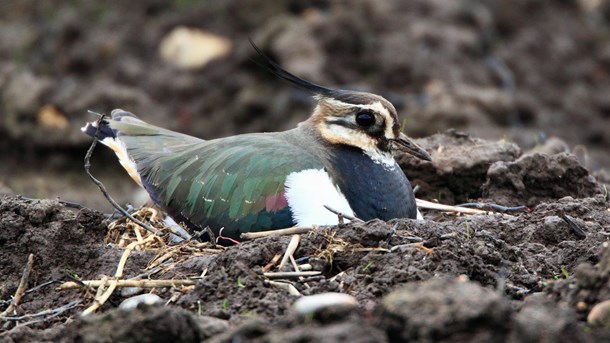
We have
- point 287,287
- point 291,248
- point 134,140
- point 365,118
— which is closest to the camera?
point 287,287

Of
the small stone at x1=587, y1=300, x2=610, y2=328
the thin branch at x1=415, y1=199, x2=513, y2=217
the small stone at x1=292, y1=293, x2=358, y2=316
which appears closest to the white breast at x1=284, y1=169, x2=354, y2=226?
the thin branch at x1=415, y1=199, x2=513, y2=217

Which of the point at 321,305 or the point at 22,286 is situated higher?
the point at 22,286

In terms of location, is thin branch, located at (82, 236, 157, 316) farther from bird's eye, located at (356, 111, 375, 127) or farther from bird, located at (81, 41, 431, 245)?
bird's eye, located at (356, 111, 375, 127)

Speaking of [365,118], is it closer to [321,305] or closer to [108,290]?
[108,290]

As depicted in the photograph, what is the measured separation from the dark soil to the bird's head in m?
0.59

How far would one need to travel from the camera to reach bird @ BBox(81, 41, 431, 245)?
19.8ft

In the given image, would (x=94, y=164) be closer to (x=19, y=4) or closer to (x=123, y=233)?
(x=19, y=4)

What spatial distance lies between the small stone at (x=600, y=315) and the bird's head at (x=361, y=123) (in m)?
2.55

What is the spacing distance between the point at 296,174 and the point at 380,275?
52.2 inches

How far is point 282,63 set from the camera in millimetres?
11680

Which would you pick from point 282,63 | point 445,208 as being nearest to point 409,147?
point 445,208

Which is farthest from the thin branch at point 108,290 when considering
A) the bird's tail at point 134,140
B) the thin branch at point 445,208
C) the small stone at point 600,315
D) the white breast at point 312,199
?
the small stone at point 600,315

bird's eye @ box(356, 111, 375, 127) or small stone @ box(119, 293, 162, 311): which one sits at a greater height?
bird's eye @ box(356, 111, 375, 127)

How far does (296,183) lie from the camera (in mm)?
6020
